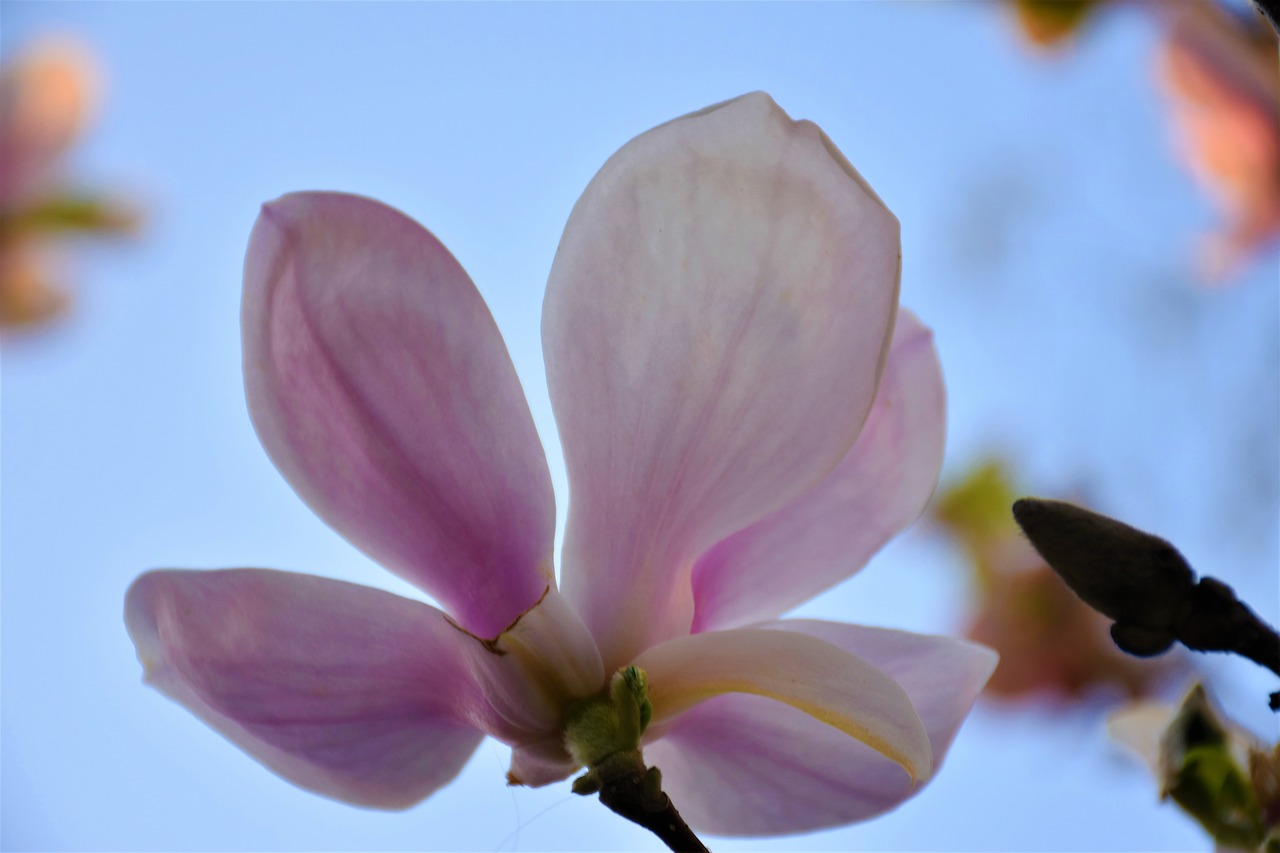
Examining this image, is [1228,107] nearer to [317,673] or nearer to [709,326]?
[709,326]

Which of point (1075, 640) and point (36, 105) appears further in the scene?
point (36, 105)

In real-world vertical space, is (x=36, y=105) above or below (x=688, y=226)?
above

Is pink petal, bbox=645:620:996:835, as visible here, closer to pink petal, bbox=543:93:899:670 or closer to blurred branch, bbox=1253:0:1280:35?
pink petal, bbox=543:93:899:670

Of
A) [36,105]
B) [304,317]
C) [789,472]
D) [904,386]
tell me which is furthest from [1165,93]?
[36,105]

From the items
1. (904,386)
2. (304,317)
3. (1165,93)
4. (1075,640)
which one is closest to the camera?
(304,317)

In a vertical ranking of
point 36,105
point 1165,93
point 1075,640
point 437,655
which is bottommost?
point 1075,640

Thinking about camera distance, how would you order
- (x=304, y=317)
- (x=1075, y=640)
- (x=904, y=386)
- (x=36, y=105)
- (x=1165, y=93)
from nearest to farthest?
(x=304, y=317) → (x=904, y=386) → (x=1165, y=93) → (x=1075, y=640) → (x=36, y=105)

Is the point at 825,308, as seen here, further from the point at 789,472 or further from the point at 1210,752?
the point at 1210,752

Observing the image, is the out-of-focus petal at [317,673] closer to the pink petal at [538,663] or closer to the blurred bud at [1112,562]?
the pink petal at [538,663]
